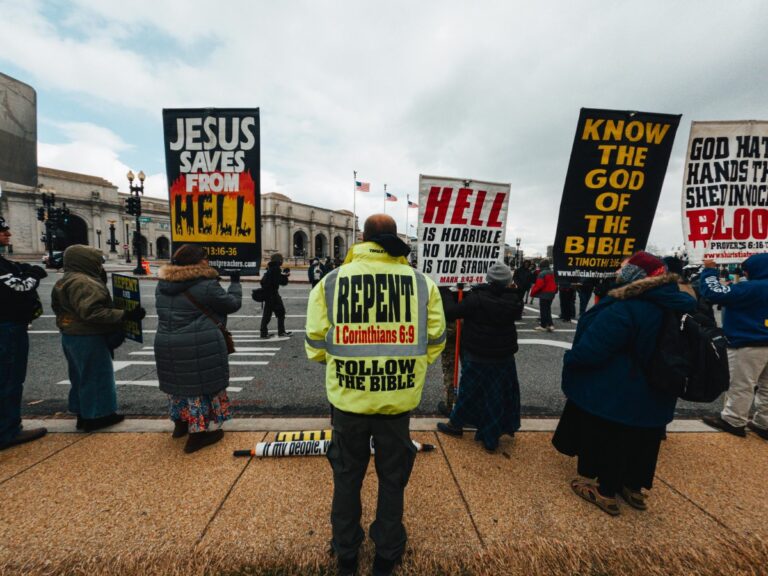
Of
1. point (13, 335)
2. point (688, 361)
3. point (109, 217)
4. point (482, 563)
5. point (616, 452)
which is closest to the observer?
point (482, 563)

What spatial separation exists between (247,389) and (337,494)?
138 inches

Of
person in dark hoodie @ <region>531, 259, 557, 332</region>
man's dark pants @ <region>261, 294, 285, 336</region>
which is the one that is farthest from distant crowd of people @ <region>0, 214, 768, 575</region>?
person in dark hoodie @ <region>531, 259, 557, 332</region>

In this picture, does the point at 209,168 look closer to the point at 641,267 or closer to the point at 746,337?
the point at 641,267

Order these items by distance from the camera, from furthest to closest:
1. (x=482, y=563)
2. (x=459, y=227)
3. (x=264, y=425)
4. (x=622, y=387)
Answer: (x=459, y=227) < (x=264, y=425) < (x=622, y=387) < (x=482, y=563)

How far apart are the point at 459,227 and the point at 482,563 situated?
301cm

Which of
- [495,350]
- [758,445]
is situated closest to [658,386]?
[495,350]

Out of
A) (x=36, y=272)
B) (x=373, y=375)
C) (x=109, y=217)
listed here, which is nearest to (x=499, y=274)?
(x=373, y=375)

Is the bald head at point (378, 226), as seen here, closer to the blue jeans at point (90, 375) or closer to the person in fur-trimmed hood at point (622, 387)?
the person in fur-trimmed hood at point (622, 387)

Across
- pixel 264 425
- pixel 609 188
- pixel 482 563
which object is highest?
pixel 609 188

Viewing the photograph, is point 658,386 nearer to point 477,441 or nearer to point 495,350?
point 495,350

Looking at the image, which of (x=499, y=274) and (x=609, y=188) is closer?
(x=499, y=274)

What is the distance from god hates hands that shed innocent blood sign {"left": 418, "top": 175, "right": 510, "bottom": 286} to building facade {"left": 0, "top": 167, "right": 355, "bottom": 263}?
35855 millimetres

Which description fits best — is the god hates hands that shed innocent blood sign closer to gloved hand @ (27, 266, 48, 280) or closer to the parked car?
the parked car

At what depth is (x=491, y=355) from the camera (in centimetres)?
318
